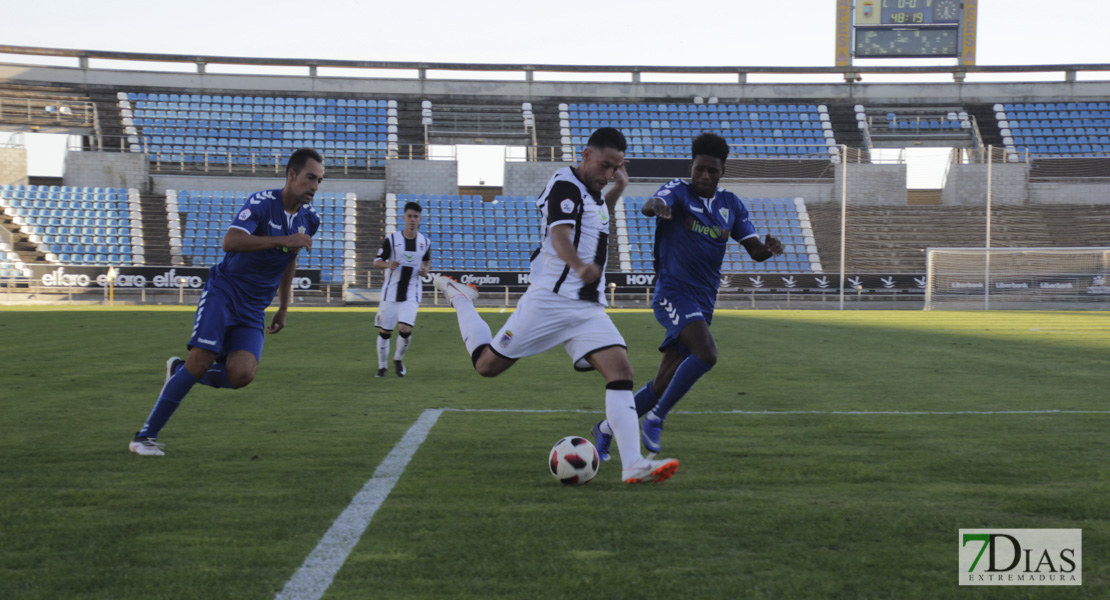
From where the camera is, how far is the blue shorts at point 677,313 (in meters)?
5.96

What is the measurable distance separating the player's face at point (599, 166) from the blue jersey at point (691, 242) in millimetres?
1016

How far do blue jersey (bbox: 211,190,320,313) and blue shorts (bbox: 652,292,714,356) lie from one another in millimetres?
2480

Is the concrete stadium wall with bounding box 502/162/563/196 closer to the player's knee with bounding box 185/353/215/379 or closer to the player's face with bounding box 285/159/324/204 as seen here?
the player's face with bounding box 285/159/324/204

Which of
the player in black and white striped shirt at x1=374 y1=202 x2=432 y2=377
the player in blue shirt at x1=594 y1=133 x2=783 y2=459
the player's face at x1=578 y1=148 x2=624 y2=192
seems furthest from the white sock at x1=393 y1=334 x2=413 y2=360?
the player's face at x1=578 y1=148 x2=624 y2=192

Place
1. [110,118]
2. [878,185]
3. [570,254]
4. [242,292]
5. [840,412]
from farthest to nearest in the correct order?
[110,118], [878,185], [840,412], [242,292], [570,254]

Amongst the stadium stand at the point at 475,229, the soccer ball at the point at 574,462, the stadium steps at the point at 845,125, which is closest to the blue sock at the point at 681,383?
the soccer ball at the point at 574,462

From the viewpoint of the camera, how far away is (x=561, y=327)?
204 inches

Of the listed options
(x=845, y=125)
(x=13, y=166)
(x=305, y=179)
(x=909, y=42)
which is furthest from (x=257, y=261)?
(x=909, y=42)

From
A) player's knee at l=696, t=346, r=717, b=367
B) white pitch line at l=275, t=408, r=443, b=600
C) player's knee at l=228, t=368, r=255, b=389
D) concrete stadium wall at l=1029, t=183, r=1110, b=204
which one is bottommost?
white pitch line at l=275, t=408, r=443, b=600

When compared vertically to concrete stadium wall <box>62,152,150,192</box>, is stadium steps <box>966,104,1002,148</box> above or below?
above

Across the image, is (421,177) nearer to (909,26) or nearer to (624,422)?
(909,26)

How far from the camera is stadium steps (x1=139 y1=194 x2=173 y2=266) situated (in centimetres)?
3694

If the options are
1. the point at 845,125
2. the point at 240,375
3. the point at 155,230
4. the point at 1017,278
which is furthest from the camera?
the point at 845,125

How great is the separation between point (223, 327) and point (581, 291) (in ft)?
7.78
